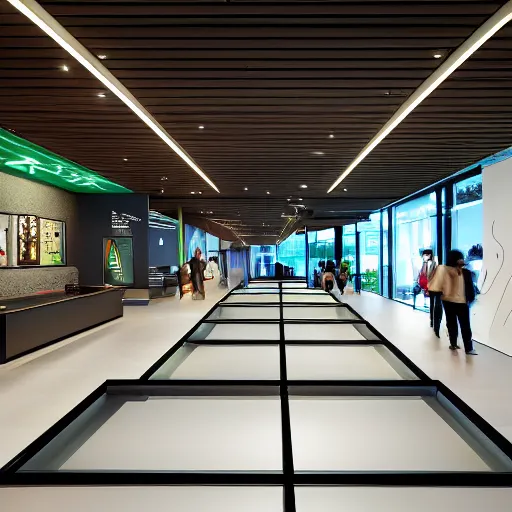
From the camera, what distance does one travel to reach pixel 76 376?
19.2ft

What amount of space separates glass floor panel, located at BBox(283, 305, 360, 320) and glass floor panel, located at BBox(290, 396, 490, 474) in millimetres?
4058

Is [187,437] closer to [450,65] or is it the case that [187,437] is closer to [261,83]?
[261,83]

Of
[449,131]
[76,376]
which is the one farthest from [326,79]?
[76,376]

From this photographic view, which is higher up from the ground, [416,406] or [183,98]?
[183,98]

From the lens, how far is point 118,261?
583 inches

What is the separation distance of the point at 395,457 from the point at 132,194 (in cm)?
1319

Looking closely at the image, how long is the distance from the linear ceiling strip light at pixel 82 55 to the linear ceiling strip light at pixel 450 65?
10.6 ft

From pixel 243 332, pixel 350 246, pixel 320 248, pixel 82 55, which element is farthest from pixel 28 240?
pixel 320 248

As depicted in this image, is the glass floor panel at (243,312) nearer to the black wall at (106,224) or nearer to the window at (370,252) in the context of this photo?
the black wall at (106,224)

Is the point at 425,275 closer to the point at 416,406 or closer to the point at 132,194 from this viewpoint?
the point at 416,406

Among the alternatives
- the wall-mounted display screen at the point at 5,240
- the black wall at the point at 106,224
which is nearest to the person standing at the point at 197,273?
the black wall at the point at 106,224

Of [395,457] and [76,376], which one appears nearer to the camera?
[395,457]

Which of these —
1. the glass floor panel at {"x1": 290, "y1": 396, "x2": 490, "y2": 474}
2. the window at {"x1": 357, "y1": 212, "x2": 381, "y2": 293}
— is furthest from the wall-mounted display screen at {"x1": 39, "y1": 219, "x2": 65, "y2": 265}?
the window at {"x1": 357, "y1": 212, "x2": 381, "y2": 293}

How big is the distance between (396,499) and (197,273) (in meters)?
14.1
